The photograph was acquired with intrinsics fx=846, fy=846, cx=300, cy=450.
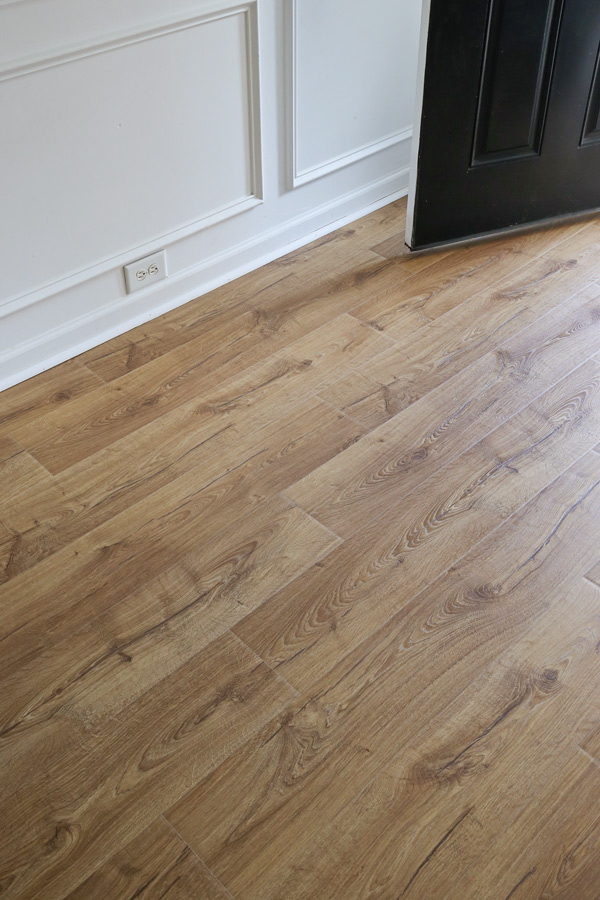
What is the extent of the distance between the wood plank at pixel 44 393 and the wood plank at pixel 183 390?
0.11 ft

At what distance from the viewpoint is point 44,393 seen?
2.23m

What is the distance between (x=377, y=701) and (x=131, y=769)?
1.47 feet

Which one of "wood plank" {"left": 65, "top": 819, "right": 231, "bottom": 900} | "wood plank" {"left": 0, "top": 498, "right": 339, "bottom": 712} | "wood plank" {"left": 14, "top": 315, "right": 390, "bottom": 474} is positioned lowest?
"wood plank" {"left": 14, "top": 315, "right": 390, "bottom": 474}

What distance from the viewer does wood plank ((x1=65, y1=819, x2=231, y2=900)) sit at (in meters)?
1.29

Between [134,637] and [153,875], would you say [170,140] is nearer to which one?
[134,637]

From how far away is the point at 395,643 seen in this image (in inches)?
64.3

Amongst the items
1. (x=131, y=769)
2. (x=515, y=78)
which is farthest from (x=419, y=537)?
(x=515, y=78)

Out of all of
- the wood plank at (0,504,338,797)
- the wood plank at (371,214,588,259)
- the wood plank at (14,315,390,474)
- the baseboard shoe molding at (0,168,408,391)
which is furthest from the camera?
the wood plank at (371,214,588,259)

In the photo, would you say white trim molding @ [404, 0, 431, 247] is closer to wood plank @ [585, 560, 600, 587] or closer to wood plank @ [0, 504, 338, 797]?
wood plank @ [0, 504, 338, 797]

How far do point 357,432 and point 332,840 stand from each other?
40.0 inches

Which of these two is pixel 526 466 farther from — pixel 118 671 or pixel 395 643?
pixel 118 671

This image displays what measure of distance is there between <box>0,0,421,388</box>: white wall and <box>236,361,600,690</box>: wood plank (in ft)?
3.39

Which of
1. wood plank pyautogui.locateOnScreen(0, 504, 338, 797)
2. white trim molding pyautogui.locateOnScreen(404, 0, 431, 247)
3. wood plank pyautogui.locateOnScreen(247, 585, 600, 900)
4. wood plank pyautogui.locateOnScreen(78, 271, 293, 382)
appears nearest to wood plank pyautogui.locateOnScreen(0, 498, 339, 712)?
wood plank pyautogui.locateOnScreen(0, 504, 338, 797)

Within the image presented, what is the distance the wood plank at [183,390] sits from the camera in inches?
82.6
